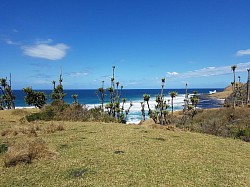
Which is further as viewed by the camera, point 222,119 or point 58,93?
point 58,93

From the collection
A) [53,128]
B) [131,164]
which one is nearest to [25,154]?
[131,164]

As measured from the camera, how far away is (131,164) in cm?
1024

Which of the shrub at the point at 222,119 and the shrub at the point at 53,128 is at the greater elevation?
the shrub at the point at 53,128

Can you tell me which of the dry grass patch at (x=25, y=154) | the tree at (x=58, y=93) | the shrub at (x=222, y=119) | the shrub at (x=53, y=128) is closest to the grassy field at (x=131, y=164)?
the dry grass patch at (x=25, y=154)

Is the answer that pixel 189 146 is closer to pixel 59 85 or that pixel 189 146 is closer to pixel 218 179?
pixel 218 179

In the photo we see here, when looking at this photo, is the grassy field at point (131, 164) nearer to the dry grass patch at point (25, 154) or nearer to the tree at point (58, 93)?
the dry grass patch at point (25, 154)

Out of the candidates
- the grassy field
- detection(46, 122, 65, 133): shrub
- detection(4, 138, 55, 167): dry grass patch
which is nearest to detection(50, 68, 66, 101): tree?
detection(46, 122, 65, 133): shrub

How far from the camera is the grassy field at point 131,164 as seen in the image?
28.1ft

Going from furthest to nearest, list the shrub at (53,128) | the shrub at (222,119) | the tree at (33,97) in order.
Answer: the tree at (33,97) < the shrub at (222,119) < the shrub at (53,128)

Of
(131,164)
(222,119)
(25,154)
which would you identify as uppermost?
(25,154)

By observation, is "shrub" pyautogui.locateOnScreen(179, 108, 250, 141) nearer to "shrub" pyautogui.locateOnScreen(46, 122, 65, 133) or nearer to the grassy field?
the grassy field

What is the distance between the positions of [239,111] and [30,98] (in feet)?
143

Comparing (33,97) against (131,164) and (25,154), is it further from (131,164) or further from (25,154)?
(131,164)

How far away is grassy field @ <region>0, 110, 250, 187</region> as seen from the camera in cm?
858
